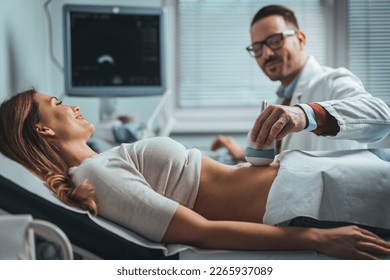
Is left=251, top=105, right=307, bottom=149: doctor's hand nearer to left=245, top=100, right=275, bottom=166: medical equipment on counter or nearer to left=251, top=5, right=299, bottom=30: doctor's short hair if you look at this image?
left=245, top=100, right=275, bottom=166: medical equipment on counter

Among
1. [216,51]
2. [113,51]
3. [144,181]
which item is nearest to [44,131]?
[144,181]

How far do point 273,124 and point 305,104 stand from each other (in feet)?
0.30

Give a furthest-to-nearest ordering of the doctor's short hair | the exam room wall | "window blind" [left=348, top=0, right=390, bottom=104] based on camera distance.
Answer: the doctor's short hair, the exam room wall, "window blind" [left=348, top=0, right=390, bottom=104]

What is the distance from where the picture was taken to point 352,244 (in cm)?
74

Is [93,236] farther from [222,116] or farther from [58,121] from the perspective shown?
[222,116]

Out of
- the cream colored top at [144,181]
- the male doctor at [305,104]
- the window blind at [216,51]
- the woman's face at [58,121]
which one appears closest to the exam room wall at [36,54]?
the window blind at [216,51]

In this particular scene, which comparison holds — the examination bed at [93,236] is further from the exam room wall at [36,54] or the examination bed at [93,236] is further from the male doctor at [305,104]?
the exam room wall at [36,54]

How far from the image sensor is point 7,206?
0.76 m

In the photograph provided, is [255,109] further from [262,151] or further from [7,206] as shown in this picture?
[7,206]

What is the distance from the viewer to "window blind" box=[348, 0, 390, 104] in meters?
1.13

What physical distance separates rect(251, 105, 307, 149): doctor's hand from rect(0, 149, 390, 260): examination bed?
0.16 meters

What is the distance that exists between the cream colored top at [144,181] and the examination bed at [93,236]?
0.9 inches

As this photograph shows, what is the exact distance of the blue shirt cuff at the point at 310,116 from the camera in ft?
2.79

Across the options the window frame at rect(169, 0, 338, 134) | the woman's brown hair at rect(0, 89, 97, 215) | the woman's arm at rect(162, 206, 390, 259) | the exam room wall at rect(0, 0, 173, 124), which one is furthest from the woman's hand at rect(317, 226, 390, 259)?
the window frame at rect(169, 0, 338, 134)
